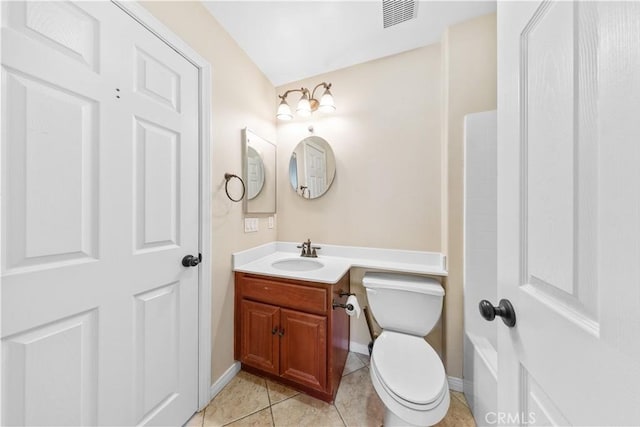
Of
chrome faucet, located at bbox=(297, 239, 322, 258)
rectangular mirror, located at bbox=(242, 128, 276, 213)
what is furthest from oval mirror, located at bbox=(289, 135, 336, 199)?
chrome faucet, located at bbox=(297, 239, 322, 258)

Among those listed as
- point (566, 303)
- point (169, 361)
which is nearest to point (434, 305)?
point (566, 303)

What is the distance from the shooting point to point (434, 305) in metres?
1.37

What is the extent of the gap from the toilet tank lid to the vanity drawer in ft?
1.20

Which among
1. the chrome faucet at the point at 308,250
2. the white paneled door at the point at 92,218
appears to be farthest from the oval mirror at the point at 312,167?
the white paneled door at the point at 92,218

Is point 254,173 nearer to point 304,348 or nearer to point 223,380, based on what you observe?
point 304,348

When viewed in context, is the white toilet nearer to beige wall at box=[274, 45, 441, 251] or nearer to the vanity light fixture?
beige wall at box=[274, 45, 441, 251]

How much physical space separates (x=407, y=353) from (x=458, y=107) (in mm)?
1513

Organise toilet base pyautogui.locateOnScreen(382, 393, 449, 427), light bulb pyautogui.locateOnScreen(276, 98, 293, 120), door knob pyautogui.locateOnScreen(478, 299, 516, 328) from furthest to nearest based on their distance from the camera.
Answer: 1. light bulb pyautogui.locateOnScreen(276, 98, 293, 120)
2. toilet base pyautogui.locateOnScreen(382, 393, 449, 427)
3. door knob pyautogui.locateOnScreen(478, 299, 516, 328)

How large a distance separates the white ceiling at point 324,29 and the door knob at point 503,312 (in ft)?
5.37

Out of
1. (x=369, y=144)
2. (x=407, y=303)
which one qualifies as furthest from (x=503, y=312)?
(x=369, y=144)

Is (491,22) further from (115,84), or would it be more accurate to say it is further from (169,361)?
(169,361)

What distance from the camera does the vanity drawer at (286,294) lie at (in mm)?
1320

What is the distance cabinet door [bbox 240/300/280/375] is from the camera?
56.0 inches

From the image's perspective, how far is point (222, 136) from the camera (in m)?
1.44
